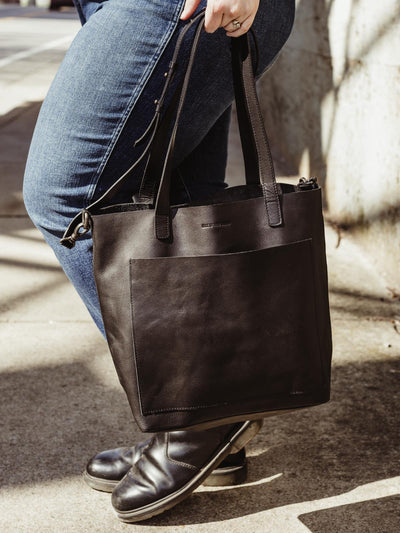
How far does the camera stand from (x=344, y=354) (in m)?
2.37

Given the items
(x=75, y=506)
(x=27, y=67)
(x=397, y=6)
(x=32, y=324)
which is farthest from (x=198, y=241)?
(x=27, y=67)

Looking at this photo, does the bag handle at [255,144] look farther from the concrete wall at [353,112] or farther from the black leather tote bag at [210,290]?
the concrete wall at [353,112]

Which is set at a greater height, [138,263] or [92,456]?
[138,263]

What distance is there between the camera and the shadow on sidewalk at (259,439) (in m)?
1.67

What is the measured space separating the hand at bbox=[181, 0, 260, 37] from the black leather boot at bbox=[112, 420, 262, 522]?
0.84 m

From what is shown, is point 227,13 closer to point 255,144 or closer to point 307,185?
point 255,144

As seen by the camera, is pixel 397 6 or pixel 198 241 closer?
pixel 198 241

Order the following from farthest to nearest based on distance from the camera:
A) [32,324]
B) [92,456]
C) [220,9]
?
[32,324] → [92,456] → [220,9]

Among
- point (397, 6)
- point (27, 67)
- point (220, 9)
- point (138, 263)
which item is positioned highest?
point (220, 9)

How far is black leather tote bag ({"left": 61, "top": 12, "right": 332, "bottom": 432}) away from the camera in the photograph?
131 centimetres

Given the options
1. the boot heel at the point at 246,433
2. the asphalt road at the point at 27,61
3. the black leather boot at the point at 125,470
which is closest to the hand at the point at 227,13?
the boot heel at the point at 246,433

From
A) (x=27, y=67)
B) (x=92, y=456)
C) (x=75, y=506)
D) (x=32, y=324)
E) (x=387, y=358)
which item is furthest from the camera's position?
(x=27, y=67)

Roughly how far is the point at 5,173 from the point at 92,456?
3300 mm

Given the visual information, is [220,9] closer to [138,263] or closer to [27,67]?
[138,263]
